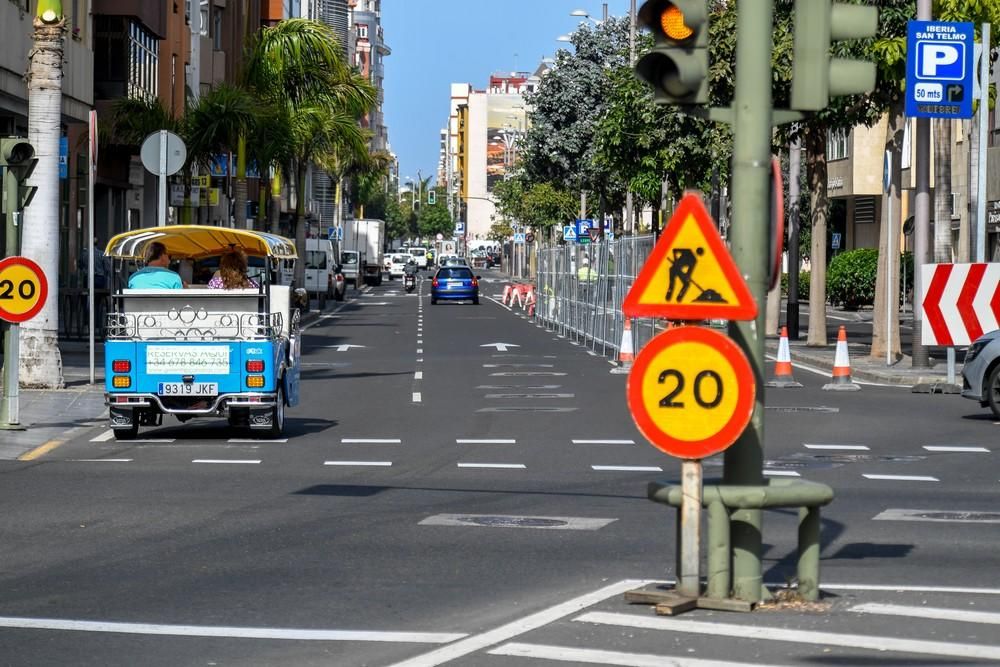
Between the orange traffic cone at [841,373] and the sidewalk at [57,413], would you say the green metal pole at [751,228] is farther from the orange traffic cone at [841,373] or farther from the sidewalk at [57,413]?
the orange traffic cone at [841,373]

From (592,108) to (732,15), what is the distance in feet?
116

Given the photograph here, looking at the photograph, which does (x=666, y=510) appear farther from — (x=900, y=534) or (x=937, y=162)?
(x=937, y=162)

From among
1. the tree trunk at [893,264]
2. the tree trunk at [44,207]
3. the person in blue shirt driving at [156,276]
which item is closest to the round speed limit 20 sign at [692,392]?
the person in blue shirt driving at [156,276]

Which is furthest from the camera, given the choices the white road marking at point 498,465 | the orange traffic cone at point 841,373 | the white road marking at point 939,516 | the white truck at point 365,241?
the white truck at point 365,241

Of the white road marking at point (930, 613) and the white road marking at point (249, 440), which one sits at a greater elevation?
the white road marking at point (930, 613)

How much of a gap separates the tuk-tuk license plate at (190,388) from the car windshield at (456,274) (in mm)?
51626

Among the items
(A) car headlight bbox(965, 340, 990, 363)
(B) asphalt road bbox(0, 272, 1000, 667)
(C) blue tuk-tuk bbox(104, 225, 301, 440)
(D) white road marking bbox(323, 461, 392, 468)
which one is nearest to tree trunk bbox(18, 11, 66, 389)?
(B) asphalt road bbox(0, 272, 1000, 667)

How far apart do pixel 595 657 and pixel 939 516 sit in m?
5.47

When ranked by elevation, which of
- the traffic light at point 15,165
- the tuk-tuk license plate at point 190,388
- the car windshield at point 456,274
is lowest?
the tuk-tuk license plate at point 190,388

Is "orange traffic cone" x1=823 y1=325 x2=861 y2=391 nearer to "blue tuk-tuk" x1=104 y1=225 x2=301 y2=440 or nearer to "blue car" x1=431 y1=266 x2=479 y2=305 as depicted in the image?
"blue tuk-tuk" x1=104 y1=225 x2=301 y2=440

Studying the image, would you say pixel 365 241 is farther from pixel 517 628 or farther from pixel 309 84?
pixel 517 628

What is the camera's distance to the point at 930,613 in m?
8.32

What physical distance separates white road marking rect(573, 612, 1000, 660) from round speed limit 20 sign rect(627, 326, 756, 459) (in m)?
0.72

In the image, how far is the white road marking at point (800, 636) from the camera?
7414 millimetres
